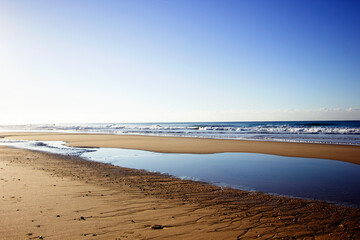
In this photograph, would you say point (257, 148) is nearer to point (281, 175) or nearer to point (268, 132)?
point (281, 175)

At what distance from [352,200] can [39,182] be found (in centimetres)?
920

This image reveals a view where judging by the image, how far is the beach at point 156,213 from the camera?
14.5 ft

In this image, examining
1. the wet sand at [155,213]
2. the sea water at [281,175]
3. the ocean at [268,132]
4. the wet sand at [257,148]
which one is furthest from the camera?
the ocean at [268,132]

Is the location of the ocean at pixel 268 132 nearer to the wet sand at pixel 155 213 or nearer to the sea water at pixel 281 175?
the sea water at pixel 281 175

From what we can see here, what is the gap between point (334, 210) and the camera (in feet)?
19.1

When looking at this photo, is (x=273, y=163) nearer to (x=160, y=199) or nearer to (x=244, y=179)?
(x=244, y=179)

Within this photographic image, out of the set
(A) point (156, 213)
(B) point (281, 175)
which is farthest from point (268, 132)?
(A) point (156, 213)

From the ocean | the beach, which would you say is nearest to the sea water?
the beach

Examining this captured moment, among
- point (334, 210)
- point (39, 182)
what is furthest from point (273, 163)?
point (39, 182)

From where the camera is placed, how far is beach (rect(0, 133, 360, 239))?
441 centimetres

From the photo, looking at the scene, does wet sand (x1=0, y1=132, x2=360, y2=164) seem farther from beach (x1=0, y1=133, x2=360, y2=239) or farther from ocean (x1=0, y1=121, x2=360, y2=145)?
beach (x1=0, y1=133, x2=360, y2=239)

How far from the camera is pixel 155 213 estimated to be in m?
5.39

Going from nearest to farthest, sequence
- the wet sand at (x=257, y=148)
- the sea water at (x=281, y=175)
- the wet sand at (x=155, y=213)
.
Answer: the wet sand at (x=155, y=213)
the sea water at (x=281, y=175)
the wet sand at (x=257, y=148)

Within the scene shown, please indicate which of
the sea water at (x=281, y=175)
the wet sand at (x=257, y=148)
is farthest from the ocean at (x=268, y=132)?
the sea water at (x=281, y=175)
